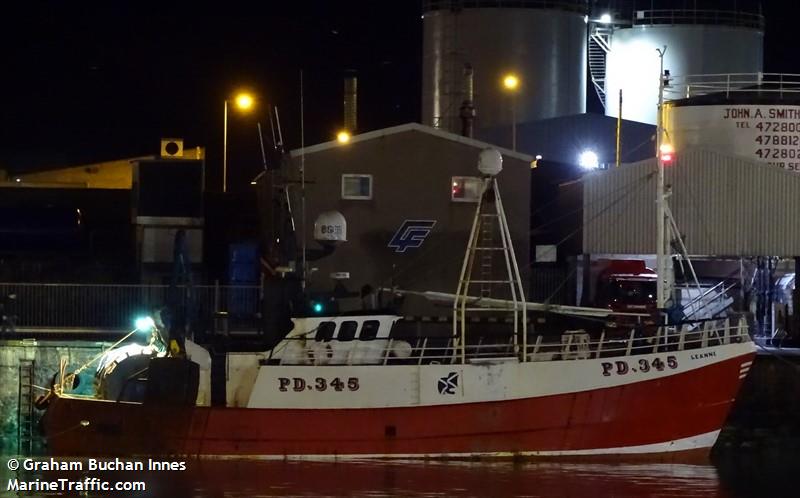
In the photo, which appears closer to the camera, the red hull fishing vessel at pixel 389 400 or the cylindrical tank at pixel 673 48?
the red hull fishing vessel at pixel 389 400

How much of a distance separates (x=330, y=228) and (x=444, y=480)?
9.53m

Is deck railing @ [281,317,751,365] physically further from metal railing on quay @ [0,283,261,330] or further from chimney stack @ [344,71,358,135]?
chimney stack @ [344,71,358,135]

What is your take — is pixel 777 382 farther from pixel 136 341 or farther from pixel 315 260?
pixel 136 341

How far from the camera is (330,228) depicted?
39.1 m

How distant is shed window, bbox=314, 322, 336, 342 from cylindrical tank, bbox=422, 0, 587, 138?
88.2ft

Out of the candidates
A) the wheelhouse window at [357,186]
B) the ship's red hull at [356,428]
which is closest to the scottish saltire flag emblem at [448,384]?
the ship's red hull at [356,428]

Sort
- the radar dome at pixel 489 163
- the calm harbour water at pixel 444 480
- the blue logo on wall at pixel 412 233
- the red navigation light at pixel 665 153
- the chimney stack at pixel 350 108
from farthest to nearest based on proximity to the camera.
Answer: the chimney stack at pixel 350 108
the blue logo on wall at pixel 412 233
the red navigation light at pixel 665 153
the radar dome at pixel 489 163
the calm harbour water at pixel 444 480

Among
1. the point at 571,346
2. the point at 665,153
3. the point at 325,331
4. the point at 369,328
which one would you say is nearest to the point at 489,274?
the point at 571,346

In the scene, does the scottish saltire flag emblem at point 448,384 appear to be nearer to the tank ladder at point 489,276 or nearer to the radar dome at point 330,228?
the tank ladder at point 489,276

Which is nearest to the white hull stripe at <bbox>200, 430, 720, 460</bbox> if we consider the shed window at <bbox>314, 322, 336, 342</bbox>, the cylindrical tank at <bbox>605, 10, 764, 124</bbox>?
the shed window at <bbox>314, 322, 336, 342</bbox>

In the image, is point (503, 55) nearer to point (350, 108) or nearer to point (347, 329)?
point (350, 108)

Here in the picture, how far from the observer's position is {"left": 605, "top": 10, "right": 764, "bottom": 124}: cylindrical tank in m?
63.0

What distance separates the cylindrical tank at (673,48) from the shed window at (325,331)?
3178 centimetres

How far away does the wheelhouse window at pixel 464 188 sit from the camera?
42344mm
